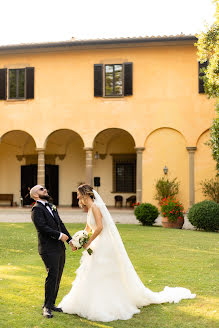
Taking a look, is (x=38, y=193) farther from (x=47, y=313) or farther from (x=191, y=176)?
(x=191, y=176)

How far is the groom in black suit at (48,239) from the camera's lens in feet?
15.8

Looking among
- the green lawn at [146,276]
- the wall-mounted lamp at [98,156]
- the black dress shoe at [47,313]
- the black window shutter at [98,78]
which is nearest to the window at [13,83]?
the black window shutter at [98,78]

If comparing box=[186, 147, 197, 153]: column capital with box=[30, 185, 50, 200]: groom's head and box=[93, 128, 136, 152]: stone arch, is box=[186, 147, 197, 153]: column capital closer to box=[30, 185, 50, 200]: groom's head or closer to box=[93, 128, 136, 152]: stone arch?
box=[93, 128, 136, 152]: stone arch

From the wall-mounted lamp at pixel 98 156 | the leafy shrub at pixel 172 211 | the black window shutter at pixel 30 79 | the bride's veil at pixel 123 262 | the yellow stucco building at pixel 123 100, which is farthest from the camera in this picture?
the wall-mounted lamp at pixel 98 156

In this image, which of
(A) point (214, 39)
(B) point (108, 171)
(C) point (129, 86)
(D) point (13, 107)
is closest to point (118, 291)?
(A) point (214, 39)

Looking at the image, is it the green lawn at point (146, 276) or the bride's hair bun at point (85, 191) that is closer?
the green lawn at point (146, 276)

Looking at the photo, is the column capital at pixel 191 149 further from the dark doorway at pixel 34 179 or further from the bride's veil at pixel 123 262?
the bride's veil at pixel 123 262

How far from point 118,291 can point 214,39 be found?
472 inches

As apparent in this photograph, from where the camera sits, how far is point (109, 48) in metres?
20.5

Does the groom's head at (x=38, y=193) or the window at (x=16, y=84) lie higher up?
the window at (x=16, y=84)

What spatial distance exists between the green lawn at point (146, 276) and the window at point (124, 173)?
11.3 meters

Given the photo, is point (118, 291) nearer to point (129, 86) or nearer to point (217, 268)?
point (217, 268)

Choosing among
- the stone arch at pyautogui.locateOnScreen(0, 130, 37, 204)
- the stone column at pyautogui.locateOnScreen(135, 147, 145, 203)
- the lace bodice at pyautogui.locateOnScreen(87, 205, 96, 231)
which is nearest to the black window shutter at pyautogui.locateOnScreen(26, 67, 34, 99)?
the stone arch at pyautogui.locateOnScreen(0, 130, 37, 204)

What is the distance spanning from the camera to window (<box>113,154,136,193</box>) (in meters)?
24.2
